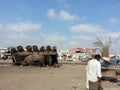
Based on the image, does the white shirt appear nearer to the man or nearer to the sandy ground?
the man

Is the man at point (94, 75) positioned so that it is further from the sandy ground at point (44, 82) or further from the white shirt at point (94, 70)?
the sandy ground at point (44, 82)

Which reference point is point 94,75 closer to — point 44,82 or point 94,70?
point 94,70

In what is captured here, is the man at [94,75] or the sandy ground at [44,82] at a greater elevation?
the man at [94,75]

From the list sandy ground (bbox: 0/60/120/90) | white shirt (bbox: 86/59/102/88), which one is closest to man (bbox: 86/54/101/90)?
white shirt (bbox: 86/59/102/88)

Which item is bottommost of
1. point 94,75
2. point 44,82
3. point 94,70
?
point 44,82

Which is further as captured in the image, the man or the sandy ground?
the sandy ground

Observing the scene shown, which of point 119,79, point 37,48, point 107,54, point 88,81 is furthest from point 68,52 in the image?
point 88,81

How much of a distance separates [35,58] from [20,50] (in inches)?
134

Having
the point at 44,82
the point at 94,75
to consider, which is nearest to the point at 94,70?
the point at 94,75

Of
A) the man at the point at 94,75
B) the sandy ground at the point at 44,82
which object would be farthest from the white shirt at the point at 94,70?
the sandy ground at the point at 44,82

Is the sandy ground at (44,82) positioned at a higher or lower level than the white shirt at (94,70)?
lower

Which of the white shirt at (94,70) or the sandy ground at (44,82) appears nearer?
the white shirt at (94,70)

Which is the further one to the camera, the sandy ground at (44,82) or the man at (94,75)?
the sandy ground at (44,82)

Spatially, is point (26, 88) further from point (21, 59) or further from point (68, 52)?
point (68, 52)
